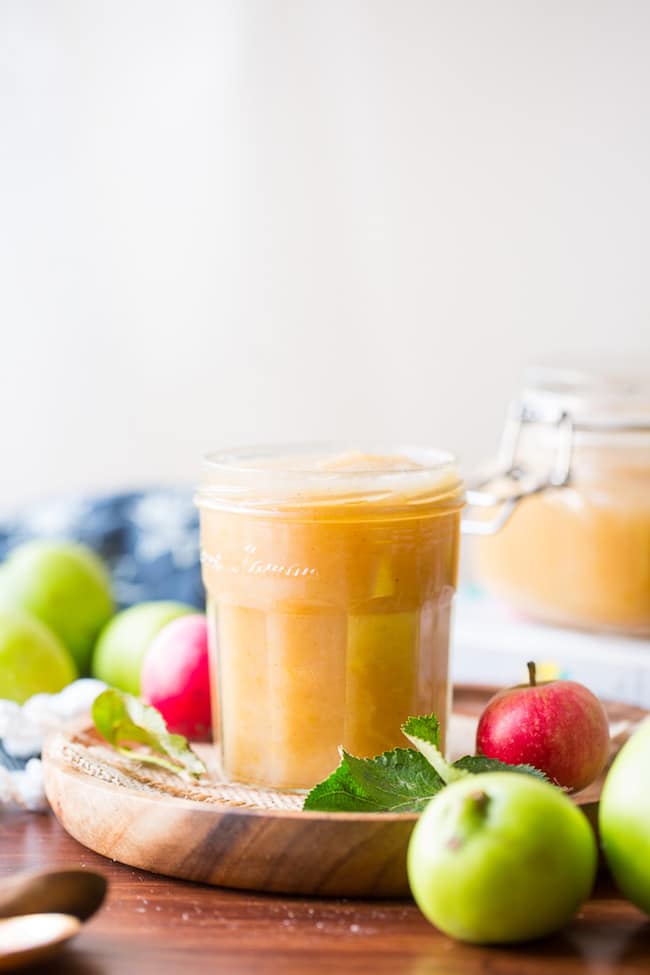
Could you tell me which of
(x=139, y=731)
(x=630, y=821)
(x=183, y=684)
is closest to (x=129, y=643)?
(x=183, y=684)

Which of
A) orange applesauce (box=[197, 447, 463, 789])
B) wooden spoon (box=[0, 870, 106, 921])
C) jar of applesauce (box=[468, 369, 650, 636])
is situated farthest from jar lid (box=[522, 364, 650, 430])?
wooden spoon (box=[0, 870, 106, 921])

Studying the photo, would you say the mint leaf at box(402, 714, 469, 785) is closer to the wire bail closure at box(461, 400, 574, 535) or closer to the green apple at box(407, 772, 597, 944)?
the green apple at box(407, 772, 597, 944)

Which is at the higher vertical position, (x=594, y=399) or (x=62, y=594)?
(x=594, y=399)

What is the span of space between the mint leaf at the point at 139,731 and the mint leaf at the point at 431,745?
0.21 meters

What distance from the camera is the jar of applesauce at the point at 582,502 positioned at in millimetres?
1220

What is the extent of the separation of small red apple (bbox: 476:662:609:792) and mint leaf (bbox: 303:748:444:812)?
8cm

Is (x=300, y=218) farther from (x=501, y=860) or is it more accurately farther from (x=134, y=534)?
(x=501, y=860)

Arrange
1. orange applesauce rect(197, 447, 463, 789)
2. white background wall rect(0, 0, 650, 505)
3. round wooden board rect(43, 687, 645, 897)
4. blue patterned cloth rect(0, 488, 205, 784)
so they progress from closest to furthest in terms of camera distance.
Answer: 1. round wooden board rect(43, 687, 645, 897)
2. orange applesauce rect(197, 447, 463, 789)
3. blue patterned cloth rect(0, 488, 205, 784)
4. white background wall rect(0, 0, 650, 505)

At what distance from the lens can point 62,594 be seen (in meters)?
1.31

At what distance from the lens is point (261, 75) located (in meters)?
1.90

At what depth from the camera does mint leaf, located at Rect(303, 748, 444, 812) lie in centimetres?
72

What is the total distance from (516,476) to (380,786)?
538 mm

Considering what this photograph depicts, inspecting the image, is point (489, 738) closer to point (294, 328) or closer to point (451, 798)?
point (451, 798)

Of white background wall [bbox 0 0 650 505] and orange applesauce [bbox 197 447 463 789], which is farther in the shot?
white background wall [bbox 0 0 650 505]
